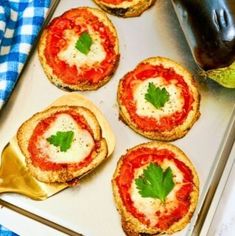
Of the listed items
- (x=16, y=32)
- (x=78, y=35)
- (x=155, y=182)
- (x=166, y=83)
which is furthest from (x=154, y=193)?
(x=16, y=32)

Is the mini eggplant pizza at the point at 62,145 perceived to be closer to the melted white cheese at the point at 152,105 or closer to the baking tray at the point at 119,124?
the baking tray at the point at 119,124

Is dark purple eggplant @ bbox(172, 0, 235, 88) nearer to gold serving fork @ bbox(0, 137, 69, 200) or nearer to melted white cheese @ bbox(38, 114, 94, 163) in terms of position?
melted white cheese @ bbox(38, 114, 94, 163)

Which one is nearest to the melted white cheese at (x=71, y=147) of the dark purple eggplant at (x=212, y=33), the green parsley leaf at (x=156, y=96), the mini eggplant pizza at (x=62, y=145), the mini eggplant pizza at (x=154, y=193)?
the mini eggplant pizza at (x=62, y=145)

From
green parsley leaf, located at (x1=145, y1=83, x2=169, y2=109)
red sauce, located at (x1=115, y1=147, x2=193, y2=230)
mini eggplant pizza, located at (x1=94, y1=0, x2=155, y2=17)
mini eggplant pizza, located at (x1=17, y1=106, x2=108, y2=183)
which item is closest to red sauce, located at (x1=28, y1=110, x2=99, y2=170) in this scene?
mini eggplant pizza, located at (x1=17, y1=106, x2=108, y2=183)

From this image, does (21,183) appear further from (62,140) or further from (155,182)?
(155,182)

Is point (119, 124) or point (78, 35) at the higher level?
point (78, 35)

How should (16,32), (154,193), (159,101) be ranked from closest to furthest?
1. (154,193)
2. (159,101)
3. (16,32)
